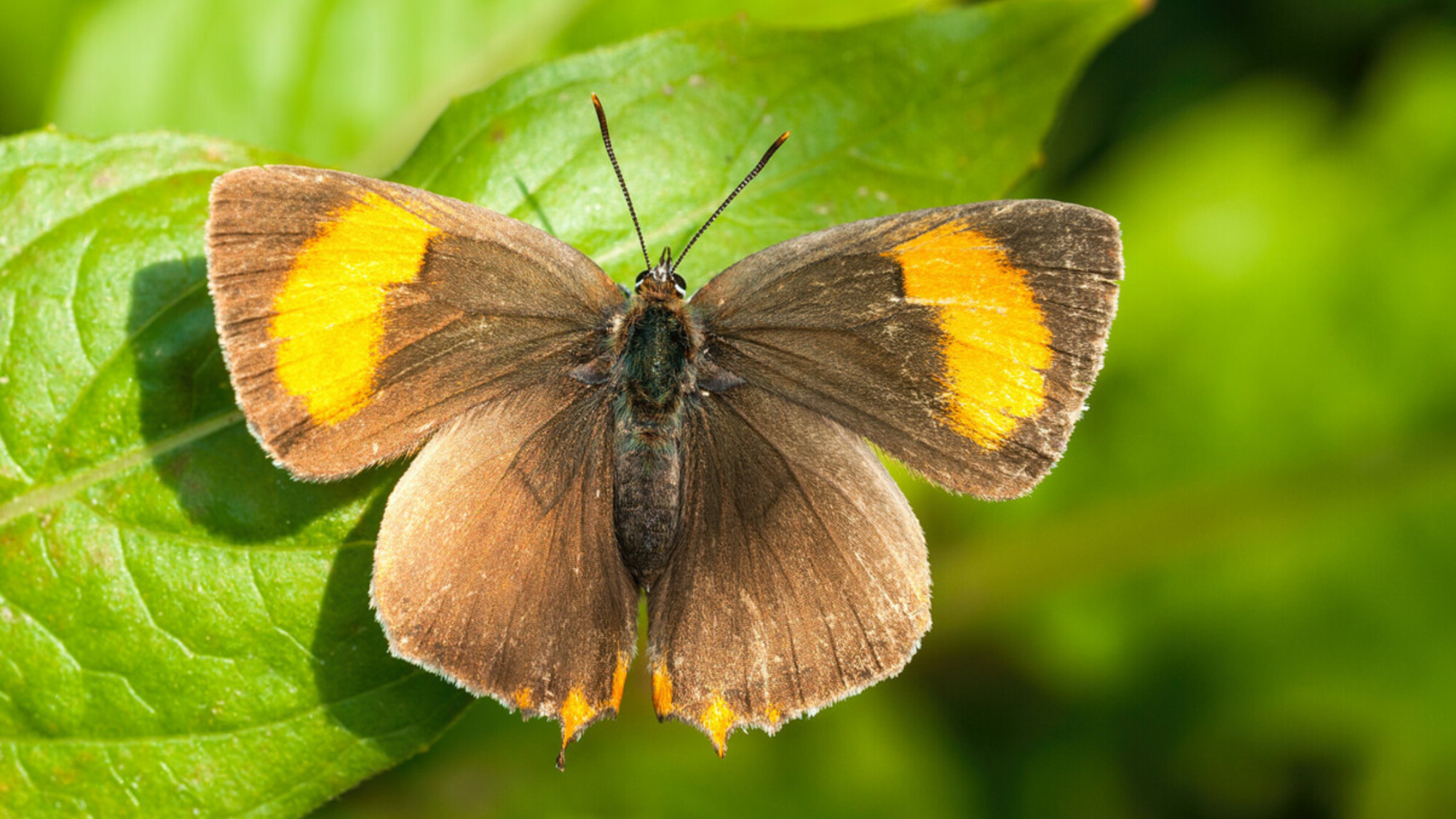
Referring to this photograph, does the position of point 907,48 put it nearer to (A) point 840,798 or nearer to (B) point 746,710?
(B) point 746,710

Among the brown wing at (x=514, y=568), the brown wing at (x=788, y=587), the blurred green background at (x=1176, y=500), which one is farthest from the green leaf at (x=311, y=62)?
the brown wing at (x=788, y=587)

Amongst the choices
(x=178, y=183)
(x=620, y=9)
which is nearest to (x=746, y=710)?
(x=178, y=183)

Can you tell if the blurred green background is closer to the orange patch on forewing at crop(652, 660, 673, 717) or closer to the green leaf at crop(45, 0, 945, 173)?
the green leaf at crop(45, 0, 945, 173)

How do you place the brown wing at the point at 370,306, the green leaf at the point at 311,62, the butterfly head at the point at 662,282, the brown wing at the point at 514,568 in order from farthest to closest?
the green leaf at the point at 311,62
the butterfly head at the point at 662,282
the brown wing at the point at 514,568
the brown wing at the point at 370,306

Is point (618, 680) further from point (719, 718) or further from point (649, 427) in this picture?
point (649, 427)

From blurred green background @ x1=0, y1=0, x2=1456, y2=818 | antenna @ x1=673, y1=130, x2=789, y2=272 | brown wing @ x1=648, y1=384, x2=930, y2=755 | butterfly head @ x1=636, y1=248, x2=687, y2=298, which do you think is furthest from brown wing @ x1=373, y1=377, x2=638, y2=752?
blurred green background @ x1=0, y1=0, x2=1456, y2=818

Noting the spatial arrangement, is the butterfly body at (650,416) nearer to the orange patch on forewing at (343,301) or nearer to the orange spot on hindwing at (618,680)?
the orange spot on hindwing at (618,680)
